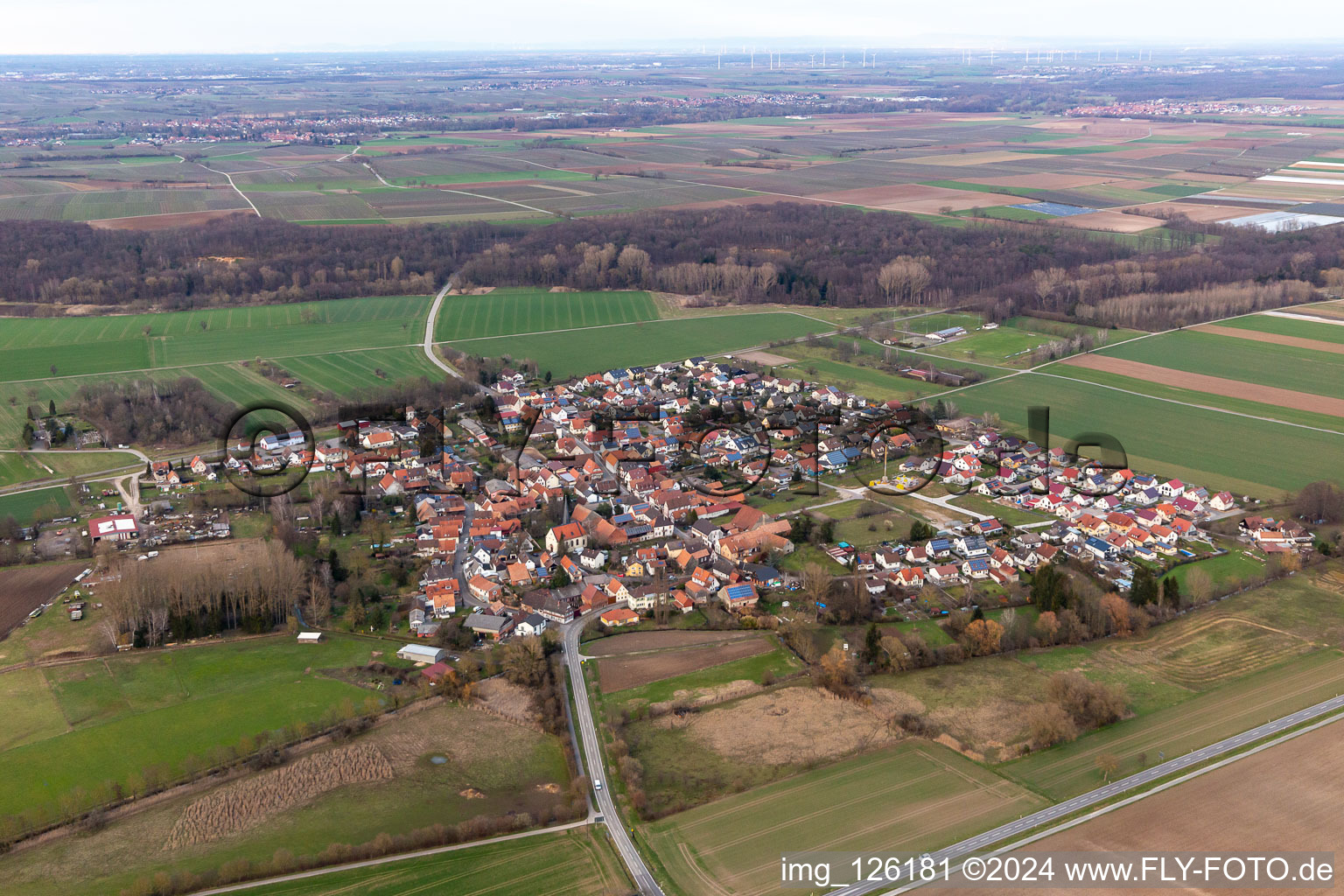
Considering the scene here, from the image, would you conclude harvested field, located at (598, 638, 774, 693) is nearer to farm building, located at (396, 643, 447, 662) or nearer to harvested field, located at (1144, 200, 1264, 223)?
farm building, located at (396, 643, 447, 662)

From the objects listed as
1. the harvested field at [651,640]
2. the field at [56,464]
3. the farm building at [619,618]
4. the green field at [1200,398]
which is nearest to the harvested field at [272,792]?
the harvested field at [651,640]

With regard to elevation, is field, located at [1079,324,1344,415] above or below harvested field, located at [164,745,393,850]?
above

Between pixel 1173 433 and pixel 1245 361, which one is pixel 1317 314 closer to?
pixel 1245 361

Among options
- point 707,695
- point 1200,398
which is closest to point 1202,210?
point 1200,398

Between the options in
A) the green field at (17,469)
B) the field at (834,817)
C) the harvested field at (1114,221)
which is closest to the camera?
the field at (834,817)

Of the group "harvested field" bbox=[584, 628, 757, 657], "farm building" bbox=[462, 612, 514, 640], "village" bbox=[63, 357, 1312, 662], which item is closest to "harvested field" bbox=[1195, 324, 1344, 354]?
"village" bbox=[63, 357, 1312, 662]

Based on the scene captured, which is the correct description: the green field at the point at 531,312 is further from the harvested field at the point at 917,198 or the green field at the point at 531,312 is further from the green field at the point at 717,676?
the green field at the point at 717,676

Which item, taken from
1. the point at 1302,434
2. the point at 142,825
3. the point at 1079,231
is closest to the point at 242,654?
the point at 142,825
